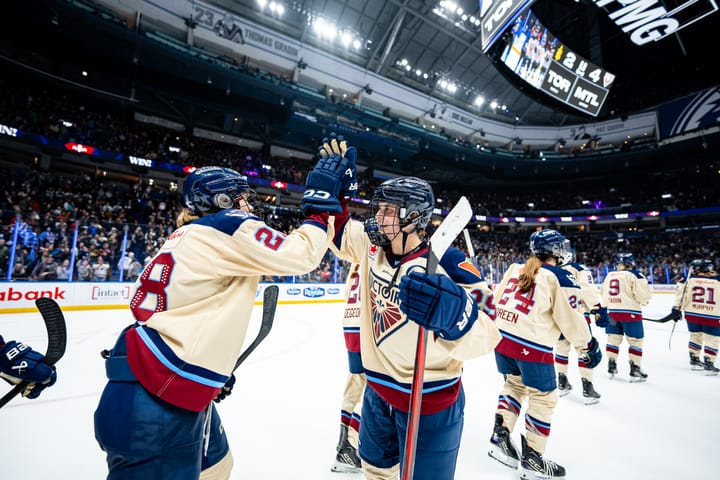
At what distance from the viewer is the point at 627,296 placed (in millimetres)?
4805

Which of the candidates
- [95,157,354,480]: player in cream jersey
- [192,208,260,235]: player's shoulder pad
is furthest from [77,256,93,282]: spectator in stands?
[192,208,260,235]: player's shoulder pad

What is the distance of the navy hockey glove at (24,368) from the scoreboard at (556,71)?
36.8ft

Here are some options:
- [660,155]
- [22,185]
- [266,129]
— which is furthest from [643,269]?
[22,185]

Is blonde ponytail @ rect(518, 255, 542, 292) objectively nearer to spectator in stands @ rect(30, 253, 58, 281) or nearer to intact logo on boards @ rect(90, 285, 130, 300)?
intact logo on boards @ rect(90, 285, 130, 300)

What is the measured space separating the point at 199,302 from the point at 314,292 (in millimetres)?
9174

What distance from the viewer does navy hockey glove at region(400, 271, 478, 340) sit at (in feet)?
3.31

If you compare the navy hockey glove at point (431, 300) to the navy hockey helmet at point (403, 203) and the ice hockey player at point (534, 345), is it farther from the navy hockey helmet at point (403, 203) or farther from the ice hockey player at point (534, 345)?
the ice hockey player at point (534, 345)

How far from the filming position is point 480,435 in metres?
2.93

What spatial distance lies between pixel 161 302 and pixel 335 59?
71.8 ft

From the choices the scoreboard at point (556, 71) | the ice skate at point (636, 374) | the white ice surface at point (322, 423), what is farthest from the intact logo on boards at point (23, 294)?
the scoreboard at point (556, 71)

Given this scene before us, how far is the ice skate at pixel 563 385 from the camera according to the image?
4039 millimetres

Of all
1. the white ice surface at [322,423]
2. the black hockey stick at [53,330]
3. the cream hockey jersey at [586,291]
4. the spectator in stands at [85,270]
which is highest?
the cream hockey jersey at [586,291]

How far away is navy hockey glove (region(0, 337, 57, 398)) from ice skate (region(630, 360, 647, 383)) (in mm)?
→ 6226

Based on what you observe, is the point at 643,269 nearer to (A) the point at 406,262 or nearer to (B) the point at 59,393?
(A) the point at 406,262
